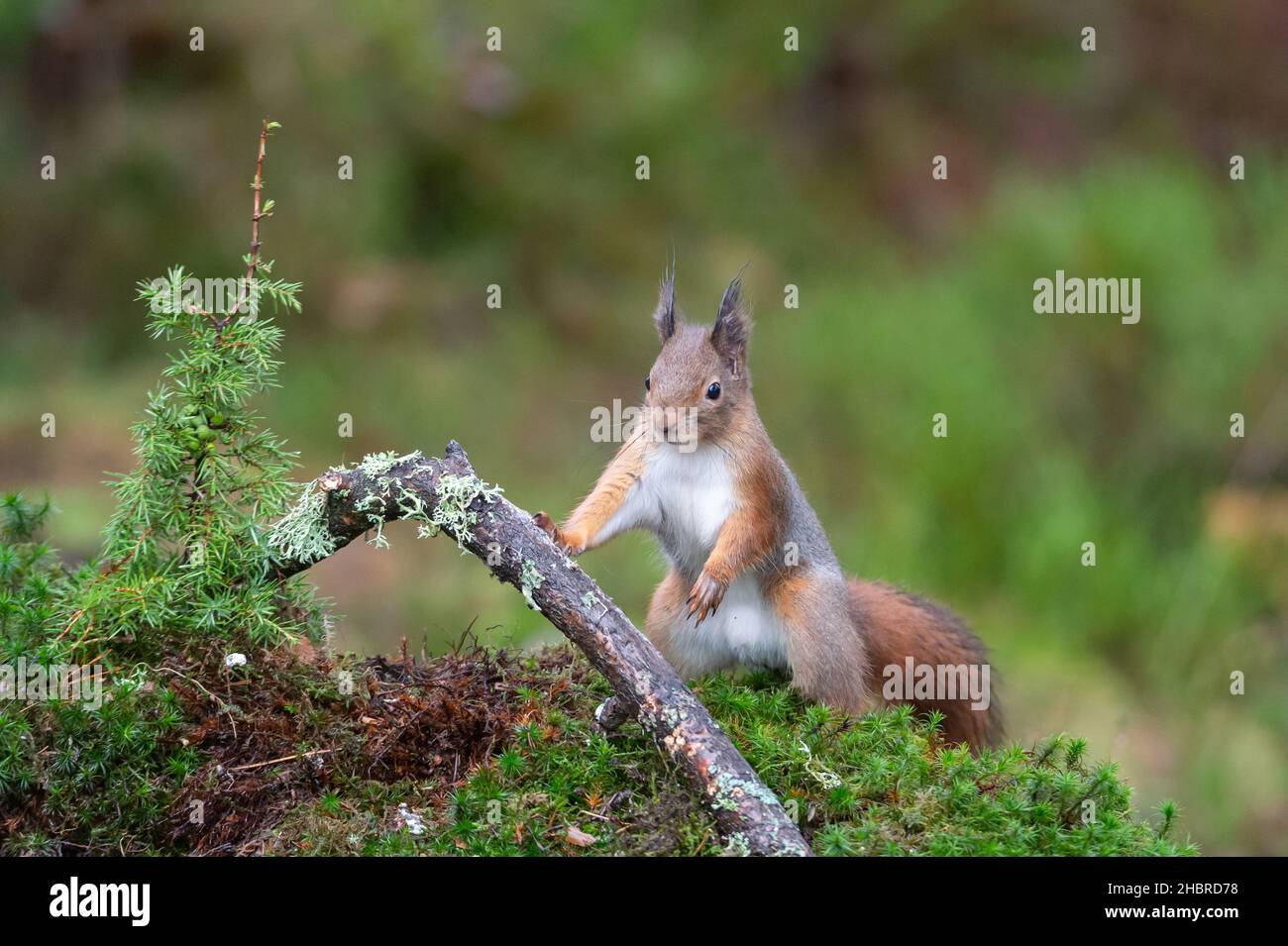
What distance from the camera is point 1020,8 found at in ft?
43.5

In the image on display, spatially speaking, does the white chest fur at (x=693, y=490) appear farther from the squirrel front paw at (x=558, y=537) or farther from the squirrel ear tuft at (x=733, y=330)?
the squirrel front paw at (x=558, y=537)

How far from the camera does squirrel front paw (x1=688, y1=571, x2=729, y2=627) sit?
507 cm

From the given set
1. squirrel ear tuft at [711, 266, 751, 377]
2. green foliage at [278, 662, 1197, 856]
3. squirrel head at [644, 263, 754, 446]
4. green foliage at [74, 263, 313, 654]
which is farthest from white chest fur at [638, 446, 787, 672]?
green foliage at [74, 263, 313, 654]

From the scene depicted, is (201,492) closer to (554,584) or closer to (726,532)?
(554,584)

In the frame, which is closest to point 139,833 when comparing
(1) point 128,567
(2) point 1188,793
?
(1) point 128,567

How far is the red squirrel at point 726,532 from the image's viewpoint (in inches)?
206

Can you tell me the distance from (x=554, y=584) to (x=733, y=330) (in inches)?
73.3

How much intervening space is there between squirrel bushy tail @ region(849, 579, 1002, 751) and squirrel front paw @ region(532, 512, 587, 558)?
1.32 metres

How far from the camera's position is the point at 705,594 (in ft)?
16.7

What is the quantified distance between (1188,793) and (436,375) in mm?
6491

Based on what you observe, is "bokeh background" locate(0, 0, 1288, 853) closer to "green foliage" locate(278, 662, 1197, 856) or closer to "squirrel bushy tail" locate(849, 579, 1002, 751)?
"squirrel bushy tail" locate(849, 579, 1002, 751)

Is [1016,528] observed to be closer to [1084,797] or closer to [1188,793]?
[1188,793]

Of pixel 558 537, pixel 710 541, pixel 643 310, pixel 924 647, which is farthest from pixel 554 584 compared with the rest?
pixel 643 310

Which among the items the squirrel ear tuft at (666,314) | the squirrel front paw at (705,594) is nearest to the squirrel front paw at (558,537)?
the squirrel front paw at (705,594)
